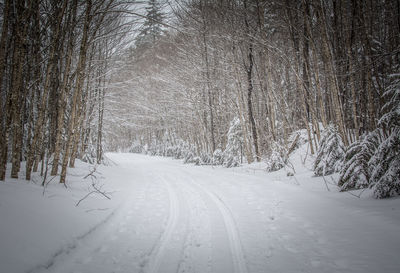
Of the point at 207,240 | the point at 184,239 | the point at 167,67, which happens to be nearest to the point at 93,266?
the point at 184,239

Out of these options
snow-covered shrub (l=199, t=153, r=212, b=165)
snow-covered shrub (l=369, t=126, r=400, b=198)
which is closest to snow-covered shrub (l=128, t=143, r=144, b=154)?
snow-covered shrub (l=199, t=153, r=212, b=165)

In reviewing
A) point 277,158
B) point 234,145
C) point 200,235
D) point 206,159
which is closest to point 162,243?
point 200,235

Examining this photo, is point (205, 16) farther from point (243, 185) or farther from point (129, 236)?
point (129, 236)

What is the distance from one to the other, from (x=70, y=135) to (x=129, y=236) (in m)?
3.63

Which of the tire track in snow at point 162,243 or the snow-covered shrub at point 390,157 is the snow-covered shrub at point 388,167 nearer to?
the snow-covered shrub at point 390,157

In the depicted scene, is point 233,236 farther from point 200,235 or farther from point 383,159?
point 383,159

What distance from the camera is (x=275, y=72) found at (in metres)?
11.2

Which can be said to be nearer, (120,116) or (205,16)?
(205,16)

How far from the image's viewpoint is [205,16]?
1089 cm

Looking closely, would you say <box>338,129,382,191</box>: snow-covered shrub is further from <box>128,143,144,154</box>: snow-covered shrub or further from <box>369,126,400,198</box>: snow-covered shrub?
<box>128,143,144,154</box>: snow-covered shrub

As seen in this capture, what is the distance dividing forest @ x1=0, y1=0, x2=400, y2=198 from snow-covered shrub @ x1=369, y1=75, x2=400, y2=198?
0.8 inches

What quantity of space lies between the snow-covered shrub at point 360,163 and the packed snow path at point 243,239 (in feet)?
1.46

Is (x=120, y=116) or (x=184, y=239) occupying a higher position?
(x=120, y=116)

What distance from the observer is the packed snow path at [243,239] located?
79.0 inches
